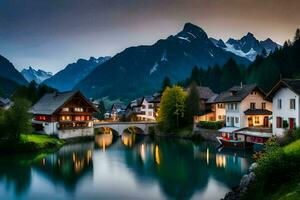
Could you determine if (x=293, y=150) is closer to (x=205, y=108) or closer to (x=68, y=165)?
(x=68, y=165)

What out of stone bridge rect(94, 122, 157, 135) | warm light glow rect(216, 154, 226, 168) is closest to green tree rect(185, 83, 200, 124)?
stone bridge rect(94, 122, 157, 135)

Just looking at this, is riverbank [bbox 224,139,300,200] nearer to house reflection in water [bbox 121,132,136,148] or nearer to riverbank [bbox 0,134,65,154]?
riverbank [bbox 0,134,65,154]

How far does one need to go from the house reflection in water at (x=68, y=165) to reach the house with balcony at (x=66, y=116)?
1042 cm

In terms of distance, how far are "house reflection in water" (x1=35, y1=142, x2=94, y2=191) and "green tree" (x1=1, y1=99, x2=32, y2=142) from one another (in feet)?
22.5

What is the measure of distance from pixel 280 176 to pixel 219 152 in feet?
110

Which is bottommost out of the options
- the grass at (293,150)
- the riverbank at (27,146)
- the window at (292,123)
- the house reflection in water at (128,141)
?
the house reflection in water at (128,141)

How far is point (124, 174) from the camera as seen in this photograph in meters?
41.8

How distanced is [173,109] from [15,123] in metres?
38.2

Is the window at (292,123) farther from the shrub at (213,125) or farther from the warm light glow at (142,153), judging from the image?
the shrub at (213,125)

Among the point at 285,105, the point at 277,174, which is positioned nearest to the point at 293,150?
the point at 277,174

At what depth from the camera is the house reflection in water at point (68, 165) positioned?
4016 centimetres

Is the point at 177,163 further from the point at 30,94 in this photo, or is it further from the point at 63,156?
the point at 30,94

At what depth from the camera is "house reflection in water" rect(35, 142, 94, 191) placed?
40.2 m

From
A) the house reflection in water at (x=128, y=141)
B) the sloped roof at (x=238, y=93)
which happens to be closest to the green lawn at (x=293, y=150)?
the sloped roof at (x=238, y=93)
